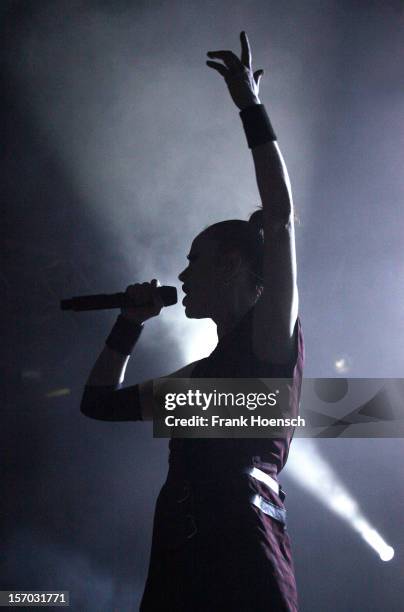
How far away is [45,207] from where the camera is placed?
207 inches

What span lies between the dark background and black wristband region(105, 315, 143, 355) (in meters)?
3.65

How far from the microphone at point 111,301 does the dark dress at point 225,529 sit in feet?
1.61

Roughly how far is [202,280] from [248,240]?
0.17 meters

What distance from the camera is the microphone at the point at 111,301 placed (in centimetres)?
154

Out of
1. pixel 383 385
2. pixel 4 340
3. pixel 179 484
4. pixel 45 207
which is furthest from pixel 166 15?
pixel 179 484

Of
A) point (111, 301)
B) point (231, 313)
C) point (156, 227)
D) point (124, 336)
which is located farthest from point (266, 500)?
point (156, 227)

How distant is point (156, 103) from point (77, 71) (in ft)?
2.60

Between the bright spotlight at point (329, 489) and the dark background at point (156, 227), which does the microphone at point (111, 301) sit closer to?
the dark background at point (156, 227)

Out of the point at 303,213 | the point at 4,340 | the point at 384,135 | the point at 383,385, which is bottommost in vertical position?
the point at 383,385

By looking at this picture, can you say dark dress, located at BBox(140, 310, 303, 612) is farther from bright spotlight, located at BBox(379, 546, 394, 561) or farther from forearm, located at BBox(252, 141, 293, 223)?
bright spotlight, located at BBox(379, 546, 394, 561)

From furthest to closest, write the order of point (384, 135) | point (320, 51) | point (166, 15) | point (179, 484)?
point (384, 135)
point (320, 51)
point (166, 15)
point (179, 484)

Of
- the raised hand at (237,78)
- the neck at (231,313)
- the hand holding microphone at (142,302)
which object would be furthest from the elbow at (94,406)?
the raised hand at (237,78)

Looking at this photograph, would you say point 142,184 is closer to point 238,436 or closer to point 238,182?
point 238,182

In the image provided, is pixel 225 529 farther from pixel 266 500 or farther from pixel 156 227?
pixel 156 227
